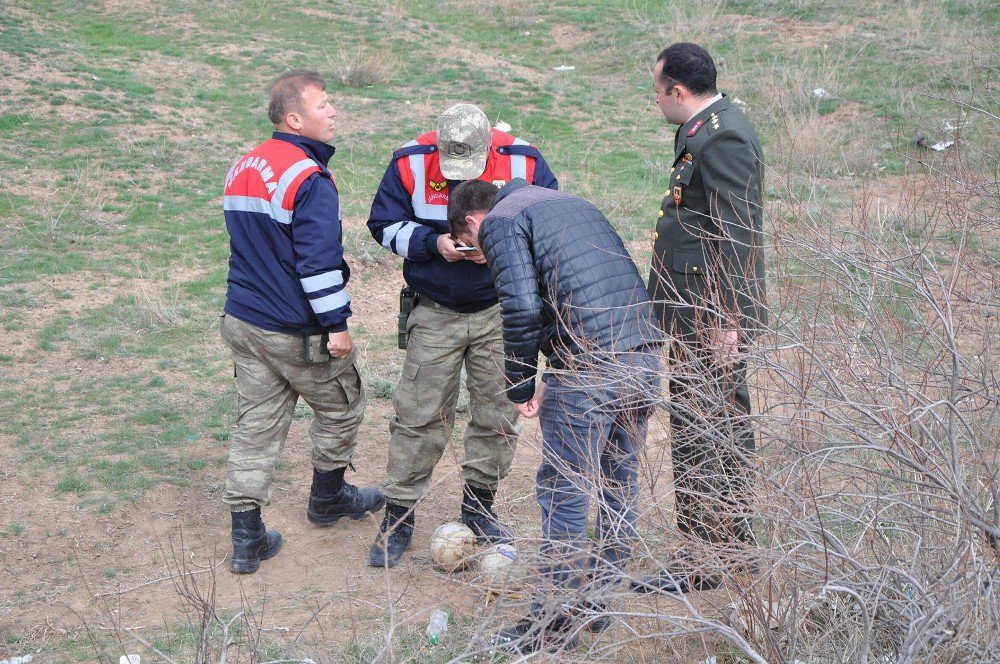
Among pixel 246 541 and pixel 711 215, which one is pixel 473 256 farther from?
pixel 246 541

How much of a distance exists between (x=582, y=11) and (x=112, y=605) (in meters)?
13.3

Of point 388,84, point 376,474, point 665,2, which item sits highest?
point 665,2

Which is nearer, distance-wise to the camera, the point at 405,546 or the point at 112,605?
the point at 112,605

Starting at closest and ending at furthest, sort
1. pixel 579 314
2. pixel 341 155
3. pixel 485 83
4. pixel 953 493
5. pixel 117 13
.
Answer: pixel 953 493
pixel 579 314
pixel 341 155
pixel 485 83
pixel 117 13

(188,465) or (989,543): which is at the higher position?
(989,543)

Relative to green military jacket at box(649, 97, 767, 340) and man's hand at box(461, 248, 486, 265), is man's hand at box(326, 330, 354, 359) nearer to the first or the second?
man's hand at box(461, 248, 486, 265)

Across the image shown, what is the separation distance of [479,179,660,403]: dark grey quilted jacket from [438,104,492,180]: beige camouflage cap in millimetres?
566

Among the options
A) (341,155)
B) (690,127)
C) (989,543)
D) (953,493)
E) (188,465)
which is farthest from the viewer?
(341,155)

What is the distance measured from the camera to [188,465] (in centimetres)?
511

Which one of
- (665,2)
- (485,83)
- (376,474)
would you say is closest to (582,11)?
(665,2)

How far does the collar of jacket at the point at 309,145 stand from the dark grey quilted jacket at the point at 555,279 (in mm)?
939

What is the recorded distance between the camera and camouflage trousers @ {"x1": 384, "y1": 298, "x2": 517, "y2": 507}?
4.22 metres

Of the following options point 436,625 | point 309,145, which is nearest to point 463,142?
point 309,145

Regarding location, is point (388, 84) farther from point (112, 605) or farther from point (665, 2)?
point (112, 605)
